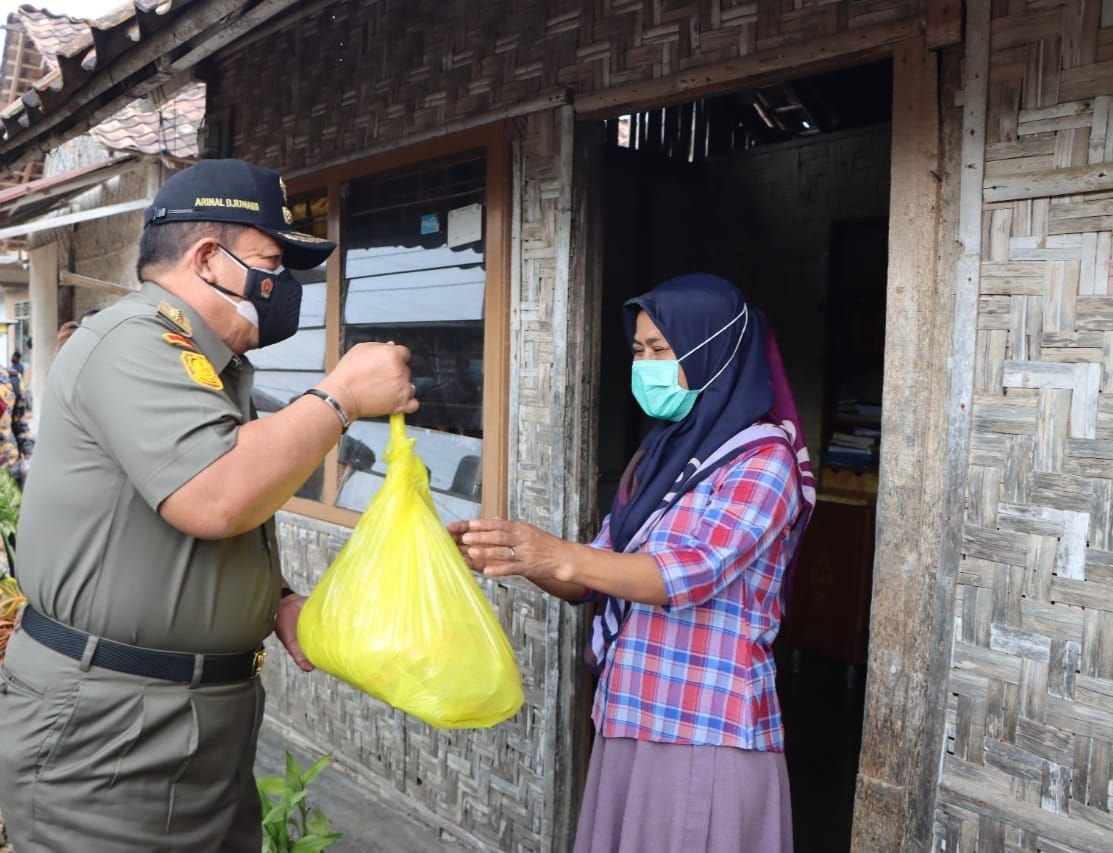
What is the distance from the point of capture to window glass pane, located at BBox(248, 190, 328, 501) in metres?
3.97

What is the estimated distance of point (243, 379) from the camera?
1810 millimetres

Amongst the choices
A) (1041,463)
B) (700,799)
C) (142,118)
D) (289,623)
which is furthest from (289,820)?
(142,118)

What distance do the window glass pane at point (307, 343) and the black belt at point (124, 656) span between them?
229 cm

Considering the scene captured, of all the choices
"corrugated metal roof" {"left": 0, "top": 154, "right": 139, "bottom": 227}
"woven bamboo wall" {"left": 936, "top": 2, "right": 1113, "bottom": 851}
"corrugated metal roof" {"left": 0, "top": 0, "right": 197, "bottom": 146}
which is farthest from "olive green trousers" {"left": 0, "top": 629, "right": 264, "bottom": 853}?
"corrugated metal roof" {"left": 0, "top": 154, "right": 139, "bottom": 227}

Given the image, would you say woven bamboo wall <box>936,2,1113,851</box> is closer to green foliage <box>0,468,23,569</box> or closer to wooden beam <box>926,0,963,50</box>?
wooden beam <box>926,0,963,50</box>

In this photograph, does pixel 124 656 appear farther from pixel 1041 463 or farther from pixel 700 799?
pixel 1041 463

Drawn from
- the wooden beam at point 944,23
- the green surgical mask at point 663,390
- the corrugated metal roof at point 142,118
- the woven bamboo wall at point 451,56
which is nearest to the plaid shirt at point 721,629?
the green surgical mask at point 663,390

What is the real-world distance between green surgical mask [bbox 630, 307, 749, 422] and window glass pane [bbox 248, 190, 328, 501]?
7.44ft

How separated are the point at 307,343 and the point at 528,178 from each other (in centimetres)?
167

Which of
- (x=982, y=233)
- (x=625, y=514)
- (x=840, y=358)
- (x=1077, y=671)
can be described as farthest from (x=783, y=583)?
(x=840, y=358)

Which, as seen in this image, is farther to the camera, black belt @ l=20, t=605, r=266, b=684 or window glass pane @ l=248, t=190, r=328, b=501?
window glass pane @ l=248, t=190, r=328, b=501

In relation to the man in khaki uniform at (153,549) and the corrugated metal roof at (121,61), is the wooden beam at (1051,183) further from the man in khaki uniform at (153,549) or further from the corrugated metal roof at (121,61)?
the corrugated metal roof at (121,61)

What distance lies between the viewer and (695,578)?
172 centimetres

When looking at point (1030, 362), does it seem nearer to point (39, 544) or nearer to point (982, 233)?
point (982, 233)
